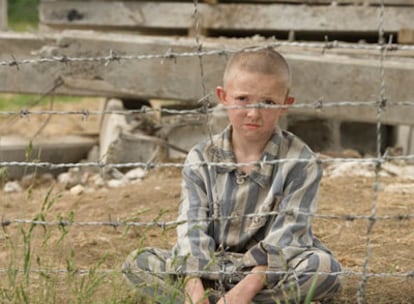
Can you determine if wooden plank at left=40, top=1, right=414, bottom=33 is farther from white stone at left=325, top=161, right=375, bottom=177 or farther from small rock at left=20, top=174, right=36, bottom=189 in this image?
small rock at left=20, top=174, right=36, bottom=189

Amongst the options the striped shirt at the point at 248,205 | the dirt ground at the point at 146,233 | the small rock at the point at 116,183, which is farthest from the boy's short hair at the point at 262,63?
the small rock at the point at 116,183

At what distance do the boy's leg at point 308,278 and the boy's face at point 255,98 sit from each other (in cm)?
48

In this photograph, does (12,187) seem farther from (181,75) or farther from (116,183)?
(181,75)

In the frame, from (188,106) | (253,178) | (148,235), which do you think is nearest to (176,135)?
(188,106)

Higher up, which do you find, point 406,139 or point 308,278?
point 406,139

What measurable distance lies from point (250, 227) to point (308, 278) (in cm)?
29

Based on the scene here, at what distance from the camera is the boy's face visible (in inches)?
138

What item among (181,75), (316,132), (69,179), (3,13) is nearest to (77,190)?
(69,179)

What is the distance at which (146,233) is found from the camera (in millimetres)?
4637

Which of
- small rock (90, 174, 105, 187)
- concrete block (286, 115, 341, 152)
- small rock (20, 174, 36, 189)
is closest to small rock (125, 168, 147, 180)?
small rock (90, 174, 105, 187)

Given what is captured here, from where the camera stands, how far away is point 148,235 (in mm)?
4871

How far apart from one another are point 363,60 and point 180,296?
116 inches

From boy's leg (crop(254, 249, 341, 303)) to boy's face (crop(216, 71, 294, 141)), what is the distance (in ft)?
1.59

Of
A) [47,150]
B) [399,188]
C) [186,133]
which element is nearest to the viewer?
[399,188]
